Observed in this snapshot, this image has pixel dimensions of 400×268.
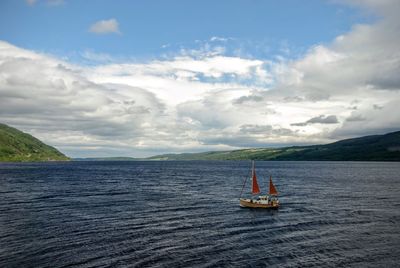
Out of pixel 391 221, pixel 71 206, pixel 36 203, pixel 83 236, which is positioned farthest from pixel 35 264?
pixel 391 221

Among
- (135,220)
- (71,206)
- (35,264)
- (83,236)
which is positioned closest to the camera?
(35,264)

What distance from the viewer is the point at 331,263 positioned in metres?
53.5

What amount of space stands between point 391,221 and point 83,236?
7176cm

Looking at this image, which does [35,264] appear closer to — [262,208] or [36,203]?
[36,203]

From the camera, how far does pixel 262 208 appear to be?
339ft

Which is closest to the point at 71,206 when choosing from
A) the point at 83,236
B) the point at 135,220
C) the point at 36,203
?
the point at 36,203

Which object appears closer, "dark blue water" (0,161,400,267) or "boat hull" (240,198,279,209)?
"dark blue water" (0,161,400,267)

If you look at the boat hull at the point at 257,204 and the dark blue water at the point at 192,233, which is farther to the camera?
the boat hull at the point at 257,204

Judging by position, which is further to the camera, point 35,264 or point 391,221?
point 391,221

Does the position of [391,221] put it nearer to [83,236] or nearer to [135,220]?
[135,220]

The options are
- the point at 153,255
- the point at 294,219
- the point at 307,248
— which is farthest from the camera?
the point at 294,219

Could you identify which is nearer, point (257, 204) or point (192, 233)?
point (192, 233)

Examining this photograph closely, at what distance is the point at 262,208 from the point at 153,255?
2164 inches

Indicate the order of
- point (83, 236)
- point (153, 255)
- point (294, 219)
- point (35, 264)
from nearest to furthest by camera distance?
point (35, 264) → point (153, 255) → point (83, 236) → point (294, 219)
